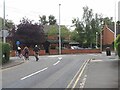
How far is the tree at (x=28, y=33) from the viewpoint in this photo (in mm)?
69875

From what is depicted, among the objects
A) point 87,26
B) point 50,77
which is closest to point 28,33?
point 87,26

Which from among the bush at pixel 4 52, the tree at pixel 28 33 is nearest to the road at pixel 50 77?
the bush at pixel 4 52

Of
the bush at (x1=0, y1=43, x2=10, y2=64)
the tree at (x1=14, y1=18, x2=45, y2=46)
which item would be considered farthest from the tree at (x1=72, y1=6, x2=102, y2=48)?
the bush at (x1=0, y1=43, x2=10, y2=64)

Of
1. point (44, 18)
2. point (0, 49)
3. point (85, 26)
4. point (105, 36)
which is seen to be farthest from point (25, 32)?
point (44, 18)

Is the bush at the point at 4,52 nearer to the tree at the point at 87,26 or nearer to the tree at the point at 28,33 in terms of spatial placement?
the tree at the point at 28,33

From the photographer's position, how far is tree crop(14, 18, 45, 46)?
229 ft

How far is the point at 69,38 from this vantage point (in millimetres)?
99750

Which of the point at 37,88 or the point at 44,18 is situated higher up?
the point at 44,18

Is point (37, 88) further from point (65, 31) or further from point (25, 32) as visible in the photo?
point (65, 31)

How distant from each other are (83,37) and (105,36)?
18511 mm

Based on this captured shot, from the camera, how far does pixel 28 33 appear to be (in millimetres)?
70062

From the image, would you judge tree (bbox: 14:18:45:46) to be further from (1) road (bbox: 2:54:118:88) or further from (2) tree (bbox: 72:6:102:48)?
(1) road (bbox: 2:54:118:88)

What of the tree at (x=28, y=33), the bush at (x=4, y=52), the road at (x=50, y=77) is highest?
the tree at (x=28, y=33)

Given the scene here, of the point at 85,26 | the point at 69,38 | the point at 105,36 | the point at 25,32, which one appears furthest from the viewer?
the point at 105,36
